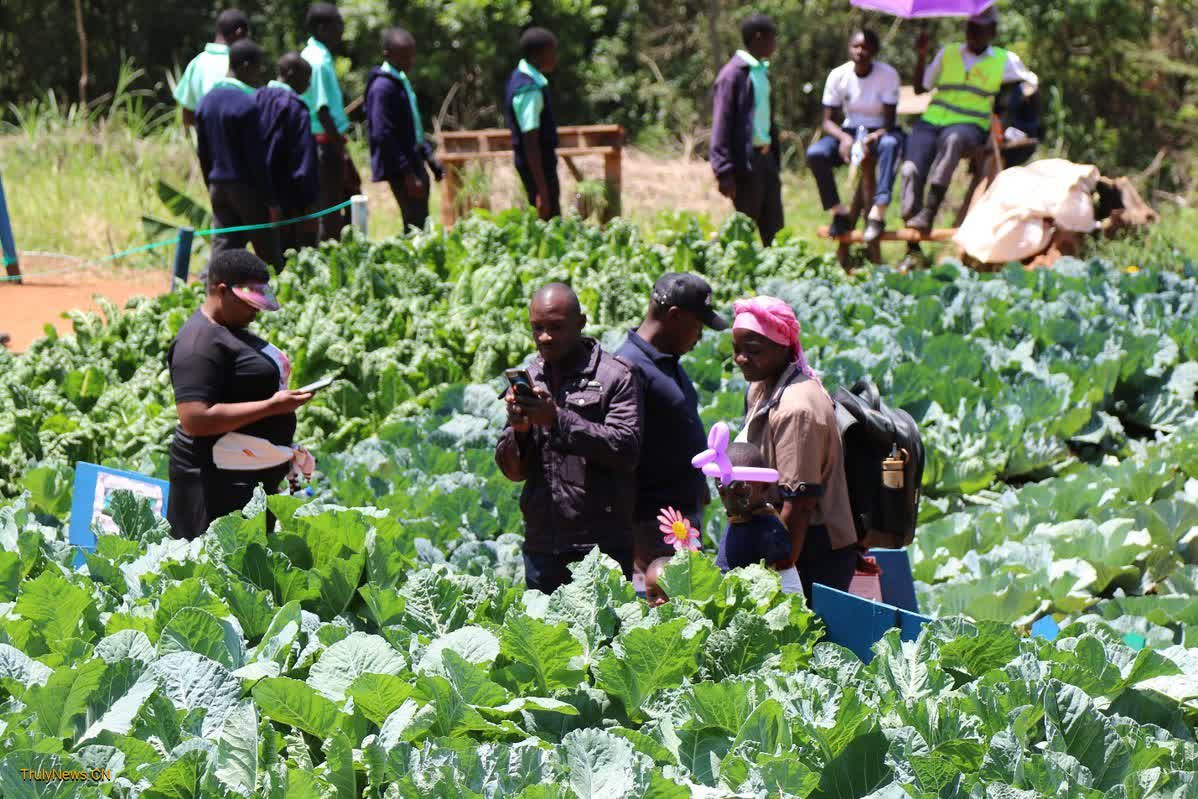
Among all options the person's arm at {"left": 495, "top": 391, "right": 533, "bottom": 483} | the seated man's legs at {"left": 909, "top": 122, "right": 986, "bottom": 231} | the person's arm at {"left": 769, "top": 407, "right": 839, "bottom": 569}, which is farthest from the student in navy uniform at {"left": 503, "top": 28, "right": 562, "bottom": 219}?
the person's arm at {"left": 769, "top": 407, "right": 839, "bottom": 569}

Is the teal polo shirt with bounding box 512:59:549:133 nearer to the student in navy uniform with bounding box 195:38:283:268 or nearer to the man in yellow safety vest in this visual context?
the student in navy uniform with bounding box 195:38:283:268

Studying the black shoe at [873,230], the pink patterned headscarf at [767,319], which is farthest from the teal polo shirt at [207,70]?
the pink patterned headscarf at [767,319]

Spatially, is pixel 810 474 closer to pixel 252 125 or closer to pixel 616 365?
pixel 616 365

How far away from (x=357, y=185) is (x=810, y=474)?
812 cm

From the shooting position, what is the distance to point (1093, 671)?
10.3 ft

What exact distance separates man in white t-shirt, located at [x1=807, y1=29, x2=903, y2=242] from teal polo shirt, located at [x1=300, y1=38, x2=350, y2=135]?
354 cm

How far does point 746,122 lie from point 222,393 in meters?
6.29

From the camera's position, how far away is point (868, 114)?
11.2 meters

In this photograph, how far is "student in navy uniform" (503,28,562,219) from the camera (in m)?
10.7

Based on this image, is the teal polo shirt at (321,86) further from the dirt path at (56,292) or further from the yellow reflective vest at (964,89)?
the yellow reflective vest at (964,89)

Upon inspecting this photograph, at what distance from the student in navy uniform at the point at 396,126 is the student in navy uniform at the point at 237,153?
3.23ft

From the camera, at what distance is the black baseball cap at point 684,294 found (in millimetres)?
4914

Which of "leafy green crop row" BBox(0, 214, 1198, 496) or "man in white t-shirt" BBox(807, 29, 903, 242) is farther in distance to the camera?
"man in white t-shirt" BBox(807, 29, 903, 242)

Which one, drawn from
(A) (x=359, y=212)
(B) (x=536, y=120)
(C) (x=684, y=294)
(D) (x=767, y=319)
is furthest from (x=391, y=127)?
(D) (x=767, y=319)
